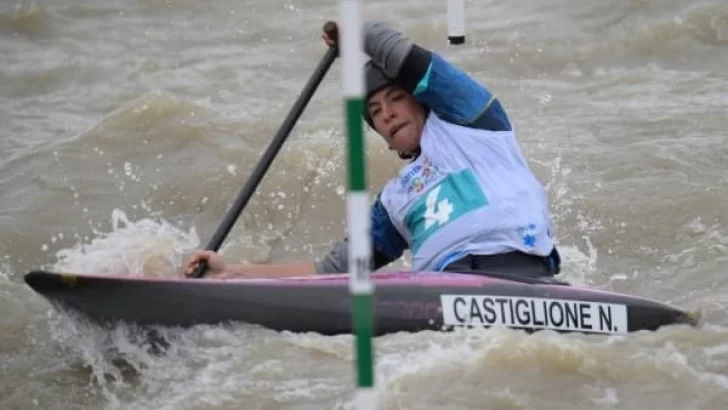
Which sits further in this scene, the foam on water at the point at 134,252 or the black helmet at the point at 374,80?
the foam on water at the point at 134,252

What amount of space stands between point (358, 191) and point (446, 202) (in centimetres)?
223

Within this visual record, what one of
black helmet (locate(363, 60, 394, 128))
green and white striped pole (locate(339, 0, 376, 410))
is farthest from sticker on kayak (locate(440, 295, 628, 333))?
green and white striped pole (locate(339, 0, 376, 410))

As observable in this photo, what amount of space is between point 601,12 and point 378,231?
628 cm

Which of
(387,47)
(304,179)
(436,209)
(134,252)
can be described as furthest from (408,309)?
(304,179)

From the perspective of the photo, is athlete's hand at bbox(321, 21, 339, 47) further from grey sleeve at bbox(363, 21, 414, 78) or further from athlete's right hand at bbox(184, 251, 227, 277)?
athlete's right hand at bbox(184, 251, 227, 277)

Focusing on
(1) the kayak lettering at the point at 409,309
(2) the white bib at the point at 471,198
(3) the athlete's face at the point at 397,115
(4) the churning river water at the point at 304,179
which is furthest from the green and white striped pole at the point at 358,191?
(3) the athlete's face at the point at 397,115

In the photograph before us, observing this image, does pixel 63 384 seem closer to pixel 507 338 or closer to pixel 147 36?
pixel 507 338

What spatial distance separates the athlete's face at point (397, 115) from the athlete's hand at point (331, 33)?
1.26 feet

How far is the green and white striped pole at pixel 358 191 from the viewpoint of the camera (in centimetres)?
324

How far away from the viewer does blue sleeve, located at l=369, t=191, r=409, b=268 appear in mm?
5844

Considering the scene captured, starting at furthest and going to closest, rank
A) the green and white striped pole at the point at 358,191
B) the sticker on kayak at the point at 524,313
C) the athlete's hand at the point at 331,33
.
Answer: the athlete's hand at the point at 331,33, the sticker on kayak at the point at 524,313, the green and white striped pole at the point at 358,191

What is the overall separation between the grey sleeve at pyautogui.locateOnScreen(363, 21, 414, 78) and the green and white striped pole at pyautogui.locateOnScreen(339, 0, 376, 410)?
2.10 metres

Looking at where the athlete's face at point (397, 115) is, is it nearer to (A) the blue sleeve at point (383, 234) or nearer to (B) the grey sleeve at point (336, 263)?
(A) the blue sleeve at point (383, 234)

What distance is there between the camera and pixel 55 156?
907 centimetres
